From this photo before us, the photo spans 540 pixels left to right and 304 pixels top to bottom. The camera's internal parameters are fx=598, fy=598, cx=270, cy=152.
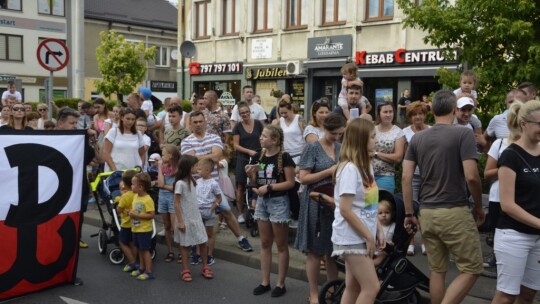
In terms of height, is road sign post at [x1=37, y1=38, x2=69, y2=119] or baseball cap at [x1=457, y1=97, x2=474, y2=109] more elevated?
road sign post at [x1=37, y1=38, x2=69, y2=119]

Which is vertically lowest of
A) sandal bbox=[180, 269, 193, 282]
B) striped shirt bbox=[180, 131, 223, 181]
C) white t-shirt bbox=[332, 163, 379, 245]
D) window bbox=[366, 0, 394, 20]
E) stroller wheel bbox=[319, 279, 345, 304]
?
sandal bbox=[180, 269, 193, 282]

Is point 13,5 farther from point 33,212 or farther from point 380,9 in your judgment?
point 33,212

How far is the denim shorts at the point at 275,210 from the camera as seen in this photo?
600 centimetres

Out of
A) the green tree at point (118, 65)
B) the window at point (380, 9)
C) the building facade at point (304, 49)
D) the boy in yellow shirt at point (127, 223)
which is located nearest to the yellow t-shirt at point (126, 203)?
the boy in yellow shirt at point (127, 223)

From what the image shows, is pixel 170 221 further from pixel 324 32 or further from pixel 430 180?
pixel 324 32

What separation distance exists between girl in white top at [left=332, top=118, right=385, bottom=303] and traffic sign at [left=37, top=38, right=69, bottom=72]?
29.3ft

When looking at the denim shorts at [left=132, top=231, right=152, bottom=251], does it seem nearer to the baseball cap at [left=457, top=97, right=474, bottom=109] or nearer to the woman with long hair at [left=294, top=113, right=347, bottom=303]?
the woman with long hair at [left=294, top=113, right=347, bottom=303]

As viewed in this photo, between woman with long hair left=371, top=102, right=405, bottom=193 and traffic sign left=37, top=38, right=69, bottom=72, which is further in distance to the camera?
traffic sign left=37, top=38, right=69, bottom=72

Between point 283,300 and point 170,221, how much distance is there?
2135mm

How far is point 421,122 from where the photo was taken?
7180 mm

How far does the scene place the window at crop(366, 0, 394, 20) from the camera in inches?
845

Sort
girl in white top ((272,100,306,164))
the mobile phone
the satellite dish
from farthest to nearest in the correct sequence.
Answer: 1. the satellite dish
2. girl in white top ((272,100,306,164))
3. the mobile phone

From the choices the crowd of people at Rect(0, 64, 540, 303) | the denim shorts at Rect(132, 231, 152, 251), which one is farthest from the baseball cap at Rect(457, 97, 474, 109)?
the denim shorts at Rect(132, 231, 152, 251)

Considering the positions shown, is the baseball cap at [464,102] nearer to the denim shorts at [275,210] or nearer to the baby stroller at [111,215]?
the denim shorts at [275,210]
